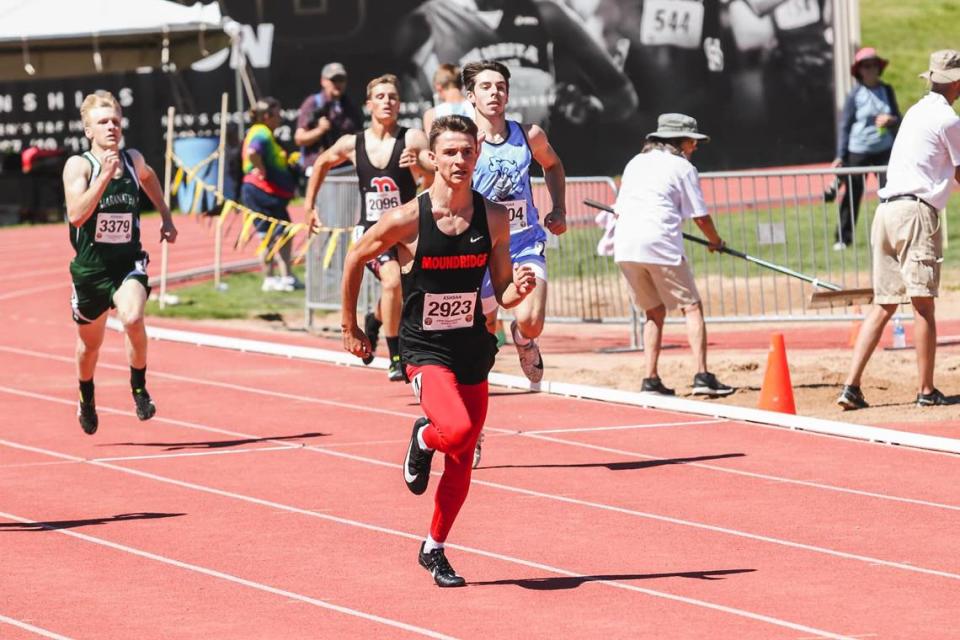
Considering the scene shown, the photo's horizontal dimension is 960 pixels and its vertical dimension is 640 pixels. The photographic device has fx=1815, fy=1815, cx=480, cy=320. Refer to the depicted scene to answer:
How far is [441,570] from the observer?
733 cm

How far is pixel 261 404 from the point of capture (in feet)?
42.2

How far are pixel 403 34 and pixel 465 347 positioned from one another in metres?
24.3

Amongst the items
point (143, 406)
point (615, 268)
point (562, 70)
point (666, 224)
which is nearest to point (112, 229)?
point (143, 406)

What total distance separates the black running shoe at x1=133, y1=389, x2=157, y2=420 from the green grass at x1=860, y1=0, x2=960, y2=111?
29.4 metres

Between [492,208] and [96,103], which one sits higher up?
[96,103]

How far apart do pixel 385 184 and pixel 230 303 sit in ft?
23.1

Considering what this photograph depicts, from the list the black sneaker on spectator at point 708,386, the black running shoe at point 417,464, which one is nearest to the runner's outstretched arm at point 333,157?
the black sneaker on spectator at point 708,386

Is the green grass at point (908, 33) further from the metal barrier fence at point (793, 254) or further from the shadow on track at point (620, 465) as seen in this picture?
the shadow on track at point (620, 465)

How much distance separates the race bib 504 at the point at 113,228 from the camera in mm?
10766

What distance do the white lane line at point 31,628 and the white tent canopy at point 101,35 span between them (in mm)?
20906

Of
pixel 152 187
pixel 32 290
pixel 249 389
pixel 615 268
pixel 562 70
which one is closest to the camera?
pixel 152 187

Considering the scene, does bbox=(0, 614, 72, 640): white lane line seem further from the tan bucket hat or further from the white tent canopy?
the white tent canopy

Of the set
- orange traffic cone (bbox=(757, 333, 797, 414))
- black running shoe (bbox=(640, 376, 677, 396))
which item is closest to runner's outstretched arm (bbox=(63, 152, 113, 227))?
black running shoe (bbox=(640, 376, 677, 396))

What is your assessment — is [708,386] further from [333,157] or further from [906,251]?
[333,157]
